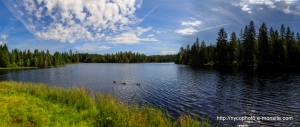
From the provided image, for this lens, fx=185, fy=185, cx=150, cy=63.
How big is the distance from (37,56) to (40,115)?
546 ft

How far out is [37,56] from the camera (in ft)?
511

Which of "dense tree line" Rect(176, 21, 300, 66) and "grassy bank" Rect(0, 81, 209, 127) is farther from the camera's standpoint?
"dense tree line" Rect(176, 21, 300, 66)

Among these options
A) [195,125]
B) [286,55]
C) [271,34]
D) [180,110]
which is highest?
[271,34]

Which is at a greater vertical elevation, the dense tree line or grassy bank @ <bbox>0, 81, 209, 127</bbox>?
the dense tree line

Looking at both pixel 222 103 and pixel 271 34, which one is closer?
pixel 222 103

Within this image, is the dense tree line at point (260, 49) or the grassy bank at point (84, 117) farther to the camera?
the dense tree line at point (260, 49)

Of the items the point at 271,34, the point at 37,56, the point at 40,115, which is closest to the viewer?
the point at 40,115

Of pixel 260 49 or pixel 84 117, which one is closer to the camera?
pixel 84 117

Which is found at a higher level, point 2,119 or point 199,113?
point 2,119

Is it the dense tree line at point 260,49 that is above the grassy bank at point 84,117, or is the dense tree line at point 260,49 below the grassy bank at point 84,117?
above

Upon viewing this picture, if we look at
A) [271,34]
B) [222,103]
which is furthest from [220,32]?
[222,103]

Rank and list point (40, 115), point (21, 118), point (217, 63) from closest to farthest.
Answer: point (21, 118) < point (40, 115) < point (217, 63)

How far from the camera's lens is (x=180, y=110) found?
2056 centimetres

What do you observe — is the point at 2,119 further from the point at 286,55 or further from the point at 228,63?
the point at 228,63
